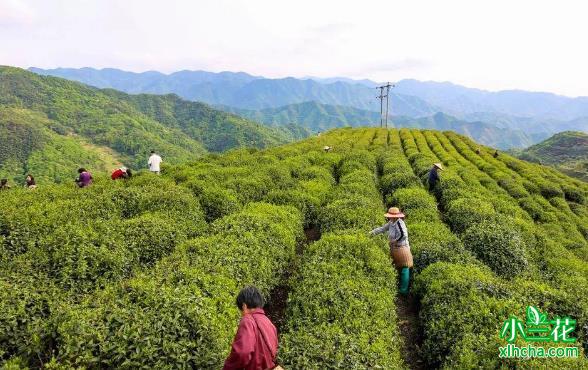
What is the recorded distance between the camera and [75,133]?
133875 mm

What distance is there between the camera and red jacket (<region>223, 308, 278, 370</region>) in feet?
16.5

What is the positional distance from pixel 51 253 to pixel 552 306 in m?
13.1

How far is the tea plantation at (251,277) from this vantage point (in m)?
6.26

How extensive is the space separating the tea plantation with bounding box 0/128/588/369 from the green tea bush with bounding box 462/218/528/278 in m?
0.05

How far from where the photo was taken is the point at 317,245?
1136cm

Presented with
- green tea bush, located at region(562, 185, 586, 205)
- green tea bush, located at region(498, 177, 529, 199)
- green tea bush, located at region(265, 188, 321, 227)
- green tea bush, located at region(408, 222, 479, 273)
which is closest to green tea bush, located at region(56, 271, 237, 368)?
green tea bush, located at region(408, 222, 479, 273)

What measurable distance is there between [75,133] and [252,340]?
153266 mm

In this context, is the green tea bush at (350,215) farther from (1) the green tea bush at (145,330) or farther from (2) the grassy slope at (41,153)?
(2) the grassy slope at (41,153)

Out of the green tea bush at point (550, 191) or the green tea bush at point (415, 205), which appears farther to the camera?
the green tea bush at point (550, 191)

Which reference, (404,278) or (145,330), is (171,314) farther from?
(404,278)

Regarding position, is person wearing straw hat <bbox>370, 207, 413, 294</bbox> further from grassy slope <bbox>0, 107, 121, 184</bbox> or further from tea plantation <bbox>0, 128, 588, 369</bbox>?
grassy slope <bbox>0, 107, 121, 184</bbox>

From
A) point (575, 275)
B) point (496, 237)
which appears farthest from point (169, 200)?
point (575, 275)

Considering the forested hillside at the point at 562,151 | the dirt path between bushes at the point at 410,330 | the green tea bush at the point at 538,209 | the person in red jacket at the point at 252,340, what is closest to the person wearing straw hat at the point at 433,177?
the green tea bush at the point at 538,209

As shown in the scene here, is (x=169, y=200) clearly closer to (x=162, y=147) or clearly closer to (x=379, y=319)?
(x=379, y=319)
